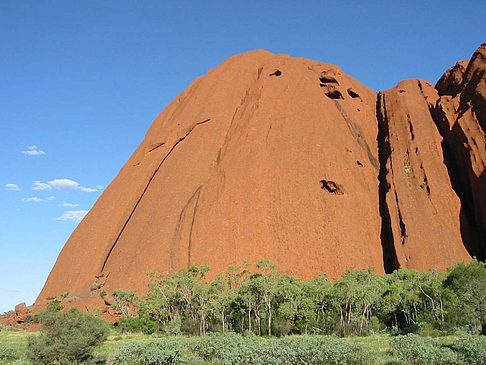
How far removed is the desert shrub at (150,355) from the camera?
14.2 meters

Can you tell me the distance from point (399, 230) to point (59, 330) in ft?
112

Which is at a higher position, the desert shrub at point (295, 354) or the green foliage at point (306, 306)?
the green foliage at point (306, 306)

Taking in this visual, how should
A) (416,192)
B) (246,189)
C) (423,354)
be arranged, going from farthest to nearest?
(416,192) < (246,189) < (423,354)

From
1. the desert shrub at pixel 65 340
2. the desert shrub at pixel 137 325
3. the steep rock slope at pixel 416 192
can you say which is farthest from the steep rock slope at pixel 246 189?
the desert shrub at pixel 65 340

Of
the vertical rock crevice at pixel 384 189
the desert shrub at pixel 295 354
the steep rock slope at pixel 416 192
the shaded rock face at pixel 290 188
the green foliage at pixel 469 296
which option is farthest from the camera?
the vertical rock crevice at pixel 384 189

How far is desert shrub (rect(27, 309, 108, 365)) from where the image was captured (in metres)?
16.0

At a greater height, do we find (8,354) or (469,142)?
(469,142)

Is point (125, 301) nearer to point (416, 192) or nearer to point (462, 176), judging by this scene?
point (416, 192)

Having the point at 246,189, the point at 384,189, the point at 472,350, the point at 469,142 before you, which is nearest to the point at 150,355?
the point at 472,350

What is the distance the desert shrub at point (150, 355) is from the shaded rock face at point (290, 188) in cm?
2483

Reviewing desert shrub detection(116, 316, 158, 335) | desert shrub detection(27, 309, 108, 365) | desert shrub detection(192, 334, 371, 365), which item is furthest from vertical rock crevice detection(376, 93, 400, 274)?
desert shrub detection(27, 309, 108, 365)

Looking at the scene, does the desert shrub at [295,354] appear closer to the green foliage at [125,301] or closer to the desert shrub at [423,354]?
the desert shrub at [423,354]

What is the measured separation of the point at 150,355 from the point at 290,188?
107 ft

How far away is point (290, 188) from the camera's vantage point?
150 ft
